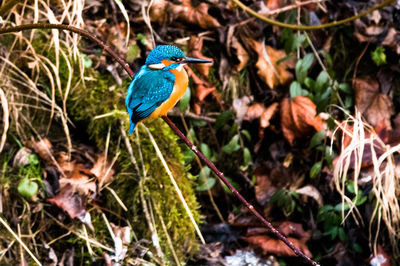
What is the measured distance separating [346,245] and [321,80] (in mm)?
997

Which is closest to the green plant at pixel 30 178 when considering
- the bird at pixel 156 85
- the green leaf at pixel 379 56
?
the bird at pixel 156 85

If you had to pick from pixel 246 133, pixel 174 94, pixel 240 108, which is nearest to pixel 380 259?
pixel 246 133

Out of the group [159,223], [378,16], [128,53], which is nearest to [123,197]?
[159,223]

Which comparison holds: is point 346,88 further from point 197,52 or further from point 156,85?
point 156,85

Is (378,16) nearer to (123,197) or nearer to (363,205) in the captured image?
(363,205)

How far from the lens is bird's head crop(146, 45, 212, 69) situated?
1.43m

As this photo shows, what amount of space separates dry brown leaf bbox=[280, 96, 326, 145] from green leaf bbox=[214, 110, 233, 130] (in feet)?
Result: 1.12

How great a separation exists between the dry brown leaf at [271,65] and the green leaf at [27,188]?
1.45 metres

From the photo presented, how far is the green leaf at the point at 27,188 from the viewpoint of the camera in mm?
2406

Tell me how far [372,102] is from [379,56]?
11.6 inches

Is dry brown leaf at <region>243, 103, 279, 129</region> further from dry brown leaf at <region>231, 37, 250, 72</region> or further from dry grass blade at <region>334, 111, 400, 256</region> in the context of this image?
dry grass blade at <region>334, 111, 400, 256</region>

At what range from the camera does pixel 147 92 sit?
146cm

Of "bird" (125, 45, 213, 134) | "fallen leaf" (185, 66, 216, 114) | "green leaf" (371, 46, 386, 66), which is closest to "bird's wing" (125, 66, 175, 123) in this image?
"bird" (125, 45, 213, 134)

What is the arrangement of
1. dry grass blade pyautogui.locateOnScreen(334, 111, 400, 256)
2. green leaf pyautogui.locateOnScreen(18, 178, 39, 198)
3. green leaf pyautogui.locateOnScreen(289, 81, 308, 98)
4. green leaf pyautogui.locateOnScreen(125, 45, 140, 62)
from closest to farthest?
dry grass blade pyautogui.locateOnScreen(334, 111, 400, 256), green leaf pyautogui.locateOnScreen(18, 178, 39, 198), green leaf pyautogui.locateOnScreen(125, 45, 140, 62), green leaf pyautogui.locateOnScreen(289, 81, 308, 98)
